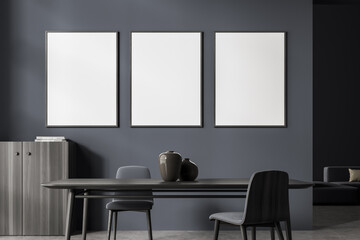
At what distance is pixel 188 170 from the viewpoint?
4.25 meters

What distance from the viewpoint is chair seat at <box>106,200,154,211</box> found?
16.5 ft

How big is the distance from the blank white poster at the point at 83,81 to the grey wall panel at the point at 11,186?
0.60m

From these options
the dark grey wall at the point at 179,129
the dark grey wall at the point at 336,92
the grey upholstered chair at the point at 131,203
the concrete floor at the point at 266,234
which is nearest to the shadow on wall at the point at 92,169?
the dark grey wall at the point at 179,129

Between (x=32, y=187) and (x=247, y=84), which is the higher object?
(x=247, y=84)

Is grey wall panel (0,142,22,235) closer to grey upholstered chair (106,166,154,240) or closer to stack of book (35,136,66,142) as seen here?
stack of book (35,136,66,142)

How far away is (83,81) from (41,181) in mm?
1212

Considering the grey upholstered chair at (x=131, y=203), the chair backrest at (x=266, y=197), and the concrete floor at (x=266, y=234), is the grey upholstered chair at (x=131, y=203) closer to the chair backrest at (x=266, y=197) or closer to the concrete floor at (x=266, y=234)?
the concrete floor at (x=266, y=234)

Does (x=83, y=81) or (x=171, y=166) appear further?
(x=83, y=81)

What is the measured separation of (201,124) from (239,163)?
Result: 2.01 ft

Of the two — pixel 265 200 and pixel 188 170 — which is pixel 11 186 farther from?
pixel 265 200

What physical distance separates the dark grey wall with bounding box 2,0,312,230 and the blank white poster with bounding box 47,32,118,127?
9cm

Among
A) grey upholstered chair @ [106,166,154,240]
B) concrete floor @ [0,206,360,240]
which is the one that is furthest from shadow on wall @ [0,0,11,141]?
grey upholstered chair @ [106,166,154,240]

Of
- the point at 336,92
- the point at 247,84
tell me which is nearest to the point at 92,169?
the point at 247,84

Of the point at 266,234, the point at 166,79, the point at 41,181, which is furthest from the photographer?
the point at 166,79
